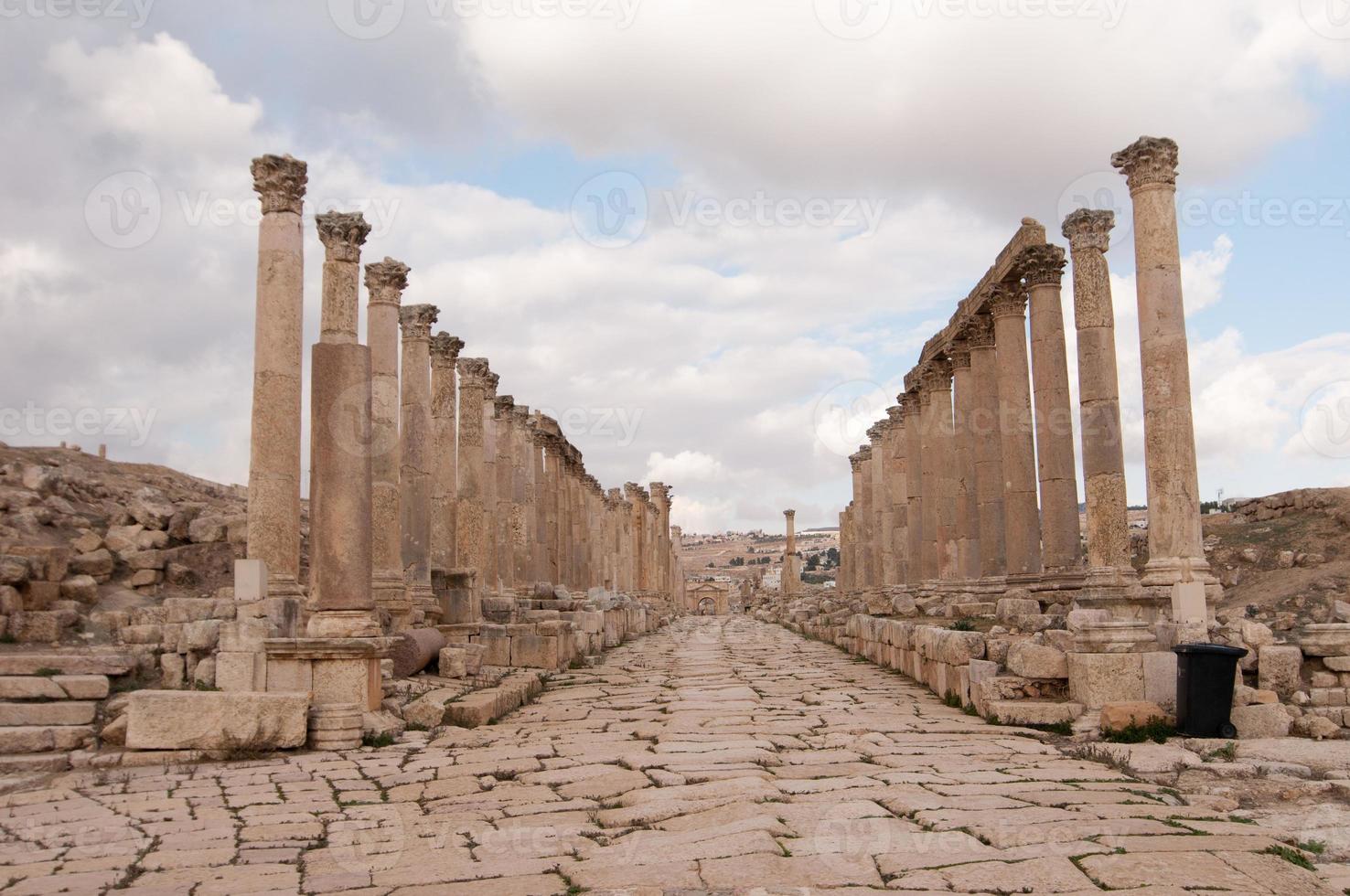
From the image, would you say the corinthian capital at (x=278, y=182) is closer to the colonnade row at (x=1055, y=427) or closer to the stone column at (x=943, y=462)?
the colonnade row at (x=1055, y=427)

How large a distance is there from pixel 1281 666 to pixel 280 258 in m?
12.1

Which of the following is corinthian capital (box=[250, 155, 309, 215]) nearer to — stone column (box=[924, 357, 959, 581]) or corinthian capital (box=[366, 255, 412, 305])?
corinthian capital (box=[366, 255, 412, 305])

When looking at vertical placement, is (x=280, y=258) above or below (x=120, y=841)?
above

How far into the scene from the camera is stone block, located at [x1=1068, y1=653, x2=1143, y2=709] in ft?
33.9

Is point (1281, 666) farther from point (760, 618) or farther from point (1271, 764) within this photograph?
point (760, 618)

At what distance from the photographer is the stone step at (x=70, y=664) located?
10.6m

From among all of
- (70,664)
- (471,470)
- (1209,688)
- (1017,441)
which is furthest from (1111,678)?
(471,470)

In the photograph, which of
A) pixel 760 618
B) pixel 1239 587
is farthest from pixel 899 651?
pixel 760 618

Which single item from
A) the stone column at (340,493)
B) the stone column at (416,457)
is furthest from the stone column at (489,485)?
the stone column at (340,493)

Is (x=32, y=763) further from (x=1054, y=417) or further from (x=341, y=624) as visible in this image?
(x=1054, y=417)

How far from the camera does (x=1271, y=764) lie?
812 cm

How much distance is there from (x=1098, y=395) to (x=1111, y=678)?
23.2ft

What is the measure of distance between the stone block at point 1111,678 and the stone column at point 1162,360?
424 centimetres

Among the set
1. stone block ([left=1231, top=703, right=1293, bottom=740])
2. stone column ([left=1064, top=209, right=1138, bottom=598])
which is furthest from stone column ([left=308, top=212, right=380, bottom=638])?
stone column ([left=1064, top=209, right=1138, bottom=598])
